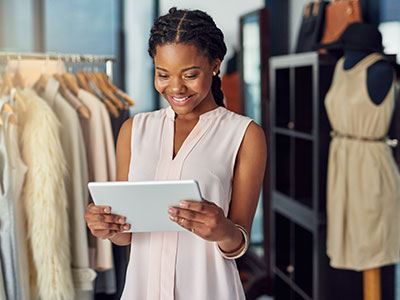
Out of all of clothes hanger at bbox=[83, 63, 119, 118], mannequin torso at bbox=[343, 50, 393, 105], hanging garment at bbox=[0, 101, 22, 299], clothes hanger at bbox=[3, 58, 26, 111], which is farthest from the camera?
mannequin torso at bbox=[343, 50, 393, 105]

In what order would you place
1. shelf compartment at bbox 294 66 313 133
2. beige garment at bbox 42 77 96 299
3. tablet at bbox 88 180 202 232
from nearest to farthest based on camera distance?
tablet at bbox 88 180 202 232, beige garment at bbox 42 77 96 299, shelf compartment at bbox 294 66 313 133

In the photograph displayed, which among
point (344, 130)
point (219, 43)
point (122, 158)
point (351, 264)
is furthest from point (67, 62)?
point (351, 264)

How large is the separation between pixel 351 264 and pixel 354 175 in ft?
1.34

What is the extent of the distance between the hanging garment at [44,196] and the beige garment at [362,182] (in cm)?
134

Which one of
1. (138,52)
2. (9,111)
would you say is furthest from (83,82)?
(138,52)

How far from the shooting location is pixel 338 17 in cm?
281

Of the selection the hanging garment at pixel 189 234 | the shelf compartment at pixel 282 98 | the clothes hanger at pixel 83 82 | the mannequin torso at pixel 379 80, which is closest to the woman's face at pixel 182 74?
the hanging garment at pixel 189 234

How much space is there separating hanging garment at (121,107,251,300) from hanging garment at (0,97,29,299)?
21.2 inches

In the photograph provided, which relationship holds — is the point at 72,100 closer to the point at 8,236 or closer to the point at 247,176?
the point at 8,236

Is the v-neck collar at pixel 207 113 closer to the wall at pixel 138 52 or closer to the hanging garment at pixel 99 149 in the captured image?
the hanging garment at pixel 99 149

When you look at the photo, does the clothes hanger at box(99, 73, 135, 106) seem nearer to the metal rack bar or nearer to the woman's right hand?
the metal rack bar

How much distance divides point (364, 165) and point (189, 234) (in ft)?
4.75

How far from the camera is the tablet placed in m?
0.99

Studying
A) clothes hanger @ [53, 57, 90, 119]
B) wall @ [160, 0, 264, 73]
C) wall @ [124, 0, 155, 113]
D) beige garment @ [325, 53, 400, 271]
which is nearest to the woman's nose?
clothes hanger @ [53, 57, 90, 119]
